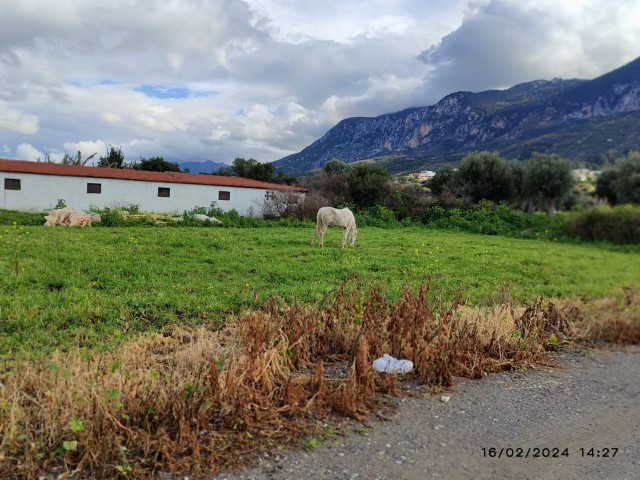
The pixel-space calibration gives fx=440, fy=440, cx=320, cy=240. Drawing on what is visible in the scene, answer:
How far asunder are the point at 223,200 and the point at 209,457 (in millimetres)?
25916

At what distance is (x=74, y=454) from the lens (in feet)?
9.37

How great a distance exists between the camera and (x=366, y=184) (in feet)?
86.5

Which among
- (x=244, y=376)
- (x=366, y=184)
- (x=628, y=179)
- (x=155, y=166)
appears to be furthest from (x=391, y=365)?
(x=155, y=166)

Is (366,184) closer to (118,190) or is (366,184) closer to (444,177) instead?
(118,190)

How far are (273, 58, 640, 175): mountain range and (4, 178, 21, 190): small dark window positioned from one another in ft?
72.2

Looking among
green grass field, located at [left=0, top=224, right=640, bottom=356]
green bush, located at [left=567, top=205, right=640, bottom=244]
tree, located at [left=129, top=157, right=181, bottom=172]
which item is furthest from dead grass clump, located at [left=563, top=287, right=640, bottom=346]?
tree, located at [left=129, top=157, right=181, bottom=172]

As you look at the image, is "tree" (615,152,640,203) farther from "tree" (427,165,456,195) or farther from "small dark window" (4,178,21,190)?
"small dark window" (4,178,21,190)

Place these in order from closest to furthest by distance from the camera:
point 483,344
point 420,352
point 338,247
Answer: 1. point 420,352
2. point 483,344
3. point 338,247

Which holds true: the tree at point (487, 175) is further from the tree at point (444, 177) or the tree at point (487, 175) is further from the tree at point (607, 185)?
the tree at point (607, 185)

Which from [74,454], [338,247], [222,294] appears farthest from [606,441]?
[338,247]

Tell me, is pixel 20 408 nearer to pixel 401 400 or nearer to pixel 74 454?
pixel 74 454

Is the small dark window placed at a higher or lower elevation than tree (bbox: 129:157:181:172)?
lower

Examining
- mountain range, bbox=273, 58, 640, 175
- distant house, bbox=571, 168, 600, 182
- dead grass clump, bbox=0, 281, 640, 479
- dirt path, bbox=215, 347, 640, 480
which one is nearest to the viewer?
dead grass clump, bbox=0, 281, 640, 479

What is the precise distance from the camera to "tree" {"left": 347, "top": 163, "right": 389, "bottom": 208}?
26.1 meters
